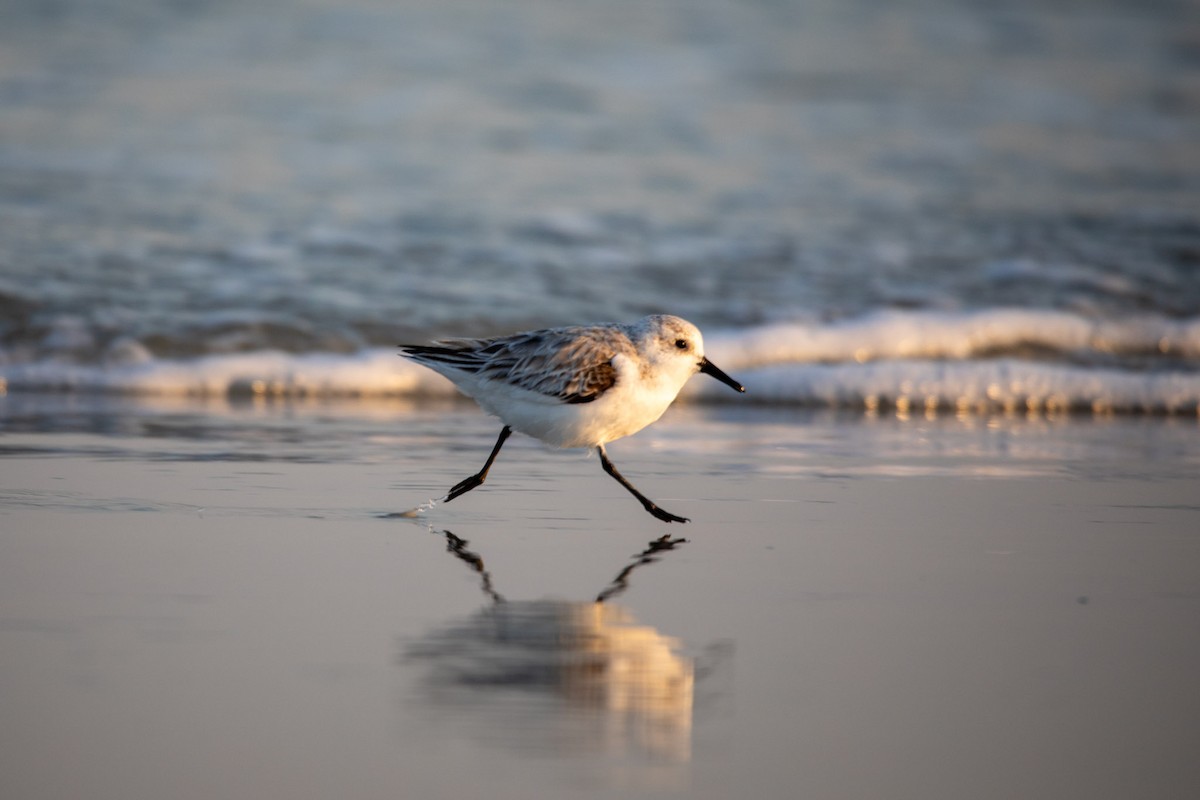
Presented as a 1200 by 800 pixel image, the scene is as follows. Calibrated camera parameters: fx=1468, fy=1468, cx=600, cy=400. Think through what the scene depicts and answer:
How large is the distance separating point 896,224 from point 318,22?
7863 millimetres

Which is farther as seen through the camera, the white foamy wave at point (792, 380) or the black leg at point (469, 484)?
the white foamy wave at point (792, 380)

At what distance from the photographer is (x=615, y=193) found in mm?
13422

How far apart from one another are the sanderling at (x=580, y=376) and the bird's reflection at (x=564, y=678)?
124 centimetres

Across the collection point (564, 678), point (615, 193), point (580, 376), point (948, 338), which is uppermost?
point (615, 193)

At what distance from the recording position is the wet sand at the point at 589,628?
2.63 metres

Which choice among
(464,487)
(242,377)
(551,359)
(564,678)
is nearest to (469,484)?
(464,487)

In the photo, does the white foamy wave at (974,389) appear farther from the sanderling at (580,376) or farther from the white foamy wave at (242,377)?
the sanderling at (580,376)

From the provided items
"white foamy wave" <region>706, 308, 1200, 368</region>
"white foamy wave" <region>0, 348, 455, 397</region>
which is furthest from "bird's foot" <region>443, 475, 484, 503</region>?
"white foamy wave" <region>706, 308, 1200, 368</region>

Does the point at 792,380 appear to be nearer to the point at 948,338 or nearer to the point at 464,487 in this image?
the point at 948,338

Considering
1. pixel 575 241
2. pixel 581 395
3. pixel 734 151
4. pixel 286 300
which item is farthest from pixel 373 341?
pixel 734 151

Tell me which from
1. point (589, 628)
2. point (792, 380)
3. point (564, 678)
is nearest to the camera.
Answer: point (564, 678)

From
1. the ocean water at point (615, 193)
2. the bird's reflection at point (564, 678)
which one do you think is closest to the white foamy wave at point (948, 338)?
the ocean water at point (615, 193)

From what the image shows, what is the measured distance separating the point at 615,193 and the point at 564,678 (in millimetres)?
10592

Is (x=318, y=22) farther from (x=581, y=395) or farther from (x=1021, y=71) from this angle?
(x=581, y=395)
